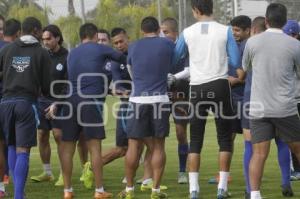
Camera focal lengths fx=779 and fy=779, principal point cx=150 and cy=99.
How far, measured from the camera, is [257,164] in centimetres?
873

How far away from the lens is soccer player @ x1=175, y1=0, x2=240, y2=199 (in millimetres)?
9258

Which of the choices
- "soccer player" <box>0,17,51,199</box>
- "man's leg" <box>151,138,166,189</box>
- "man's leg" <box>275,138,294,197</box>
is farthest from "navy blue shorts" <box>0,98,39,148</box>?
"man's leg" <box>275,138,294,197</box>

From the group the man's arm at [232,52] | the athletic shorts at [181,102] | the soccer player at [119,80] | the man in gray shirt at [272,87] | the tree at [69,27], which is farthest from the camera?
the tree at [69,27]

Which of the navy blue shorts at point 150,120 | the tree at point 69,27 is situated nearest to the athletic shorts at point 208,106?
the navy blue shorts at point 150,120

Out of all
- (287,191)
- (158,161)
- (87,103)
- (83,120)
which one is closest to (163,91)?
(158,161)

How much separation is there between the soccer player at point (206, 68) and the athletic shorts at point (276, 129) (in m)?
0.70

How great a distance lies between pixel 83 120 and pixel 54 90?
88 centimetres

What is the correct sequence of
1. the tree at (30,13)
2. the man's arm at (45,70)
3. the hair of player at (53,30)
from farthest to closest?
the tree at (30,13) < the hair of player at (53,30) < the man's arm at (45,70)

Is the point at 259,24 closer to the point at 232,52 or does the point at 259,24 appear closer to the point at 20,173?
the point at 232,52

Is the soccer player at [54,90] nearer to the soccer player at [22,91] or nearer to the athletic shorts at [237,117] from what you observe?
the soccer player at [22,91]

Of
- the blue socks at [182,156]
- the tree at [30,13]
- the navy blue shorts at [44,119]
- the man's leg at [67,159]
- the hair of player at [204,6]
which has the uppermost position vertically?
the tree at [30,13]

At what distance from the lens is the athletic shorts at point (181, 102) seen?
11.4m

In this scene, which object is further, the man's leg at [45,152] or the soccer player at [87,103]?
the man's leg at [45,152]

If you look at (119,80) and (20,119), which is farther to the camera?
(119,80)
